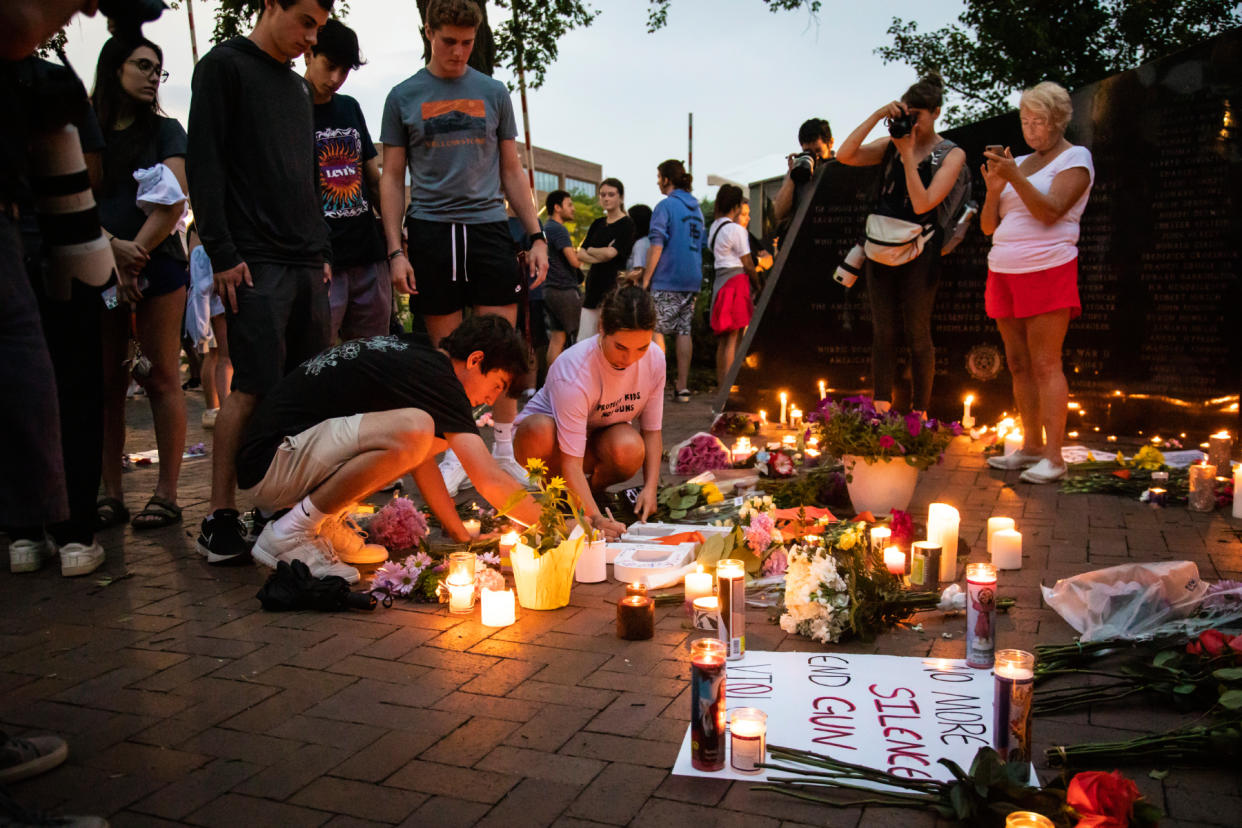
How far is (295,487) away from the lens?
3.74 metres

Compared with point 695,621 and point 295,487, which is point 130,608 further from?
point 695,621

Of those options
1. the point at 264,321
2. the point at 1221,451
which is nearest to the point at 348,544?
the point at 264,321

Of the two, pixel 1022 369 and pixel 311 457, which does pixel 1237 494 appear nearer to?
pixel 1022 369

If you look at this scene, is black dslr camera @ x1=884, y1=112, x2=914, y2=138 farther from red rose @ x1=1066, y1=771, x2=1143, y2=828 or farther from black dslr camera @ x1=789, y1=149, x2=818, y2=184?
red rose @ x1=1066, y1=771, x2=1143, y2=828

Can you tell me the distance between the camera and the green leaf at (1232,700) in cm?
228

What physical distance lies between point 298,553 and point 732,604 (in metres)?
1.67

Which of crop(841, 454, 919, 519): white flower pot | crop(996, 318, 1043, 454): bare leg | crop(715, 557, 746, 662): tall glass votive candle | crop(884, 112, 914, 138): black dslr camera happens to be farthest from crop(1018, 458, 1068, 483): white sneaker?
crop(715, 557, 746, 662): tall glass votive candle

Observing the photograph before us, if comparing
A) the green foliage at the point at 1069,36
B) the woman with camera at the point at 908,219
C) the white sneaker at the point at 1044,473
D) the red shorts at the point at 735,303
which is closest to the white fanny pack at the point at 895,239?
the woman with camera at the point at 908,219

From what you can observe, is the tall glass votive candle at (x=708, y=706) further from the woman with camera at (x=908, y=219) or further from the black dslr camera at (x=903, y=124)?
the black dslr camera at (x=903, y=124)

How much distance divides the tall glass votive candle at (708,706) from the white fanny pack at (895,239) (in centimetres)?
419

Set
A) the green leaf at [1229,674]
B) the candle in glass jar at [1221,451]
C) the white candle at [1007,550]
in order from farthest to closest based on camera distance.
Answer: the candle in glass jar at [1221,451] → the white candle at [1007,550] → the green leaf at [1229,674]

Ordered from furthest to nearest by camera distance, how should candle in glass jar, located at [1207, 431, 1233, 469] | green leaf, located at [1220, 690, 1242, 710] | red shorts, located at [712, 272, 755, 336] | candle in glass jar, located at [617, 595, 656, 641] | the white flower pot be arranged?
red shorts, located at [712, 272, 755, 336] → candle in glass jar, located at [1207, 431, 1233, 469] → the white flower pot → candle in glass jar, located at [617, 595, 656, 641] → green leaf, located at [1220, 690, 1242, 710]

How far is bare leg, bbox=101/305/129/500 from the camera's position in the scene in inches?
176

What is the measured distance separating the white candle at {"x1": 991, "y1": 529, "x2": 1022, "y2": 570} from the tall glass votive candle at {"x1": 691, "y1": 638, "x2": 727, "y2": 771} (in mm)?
1975
